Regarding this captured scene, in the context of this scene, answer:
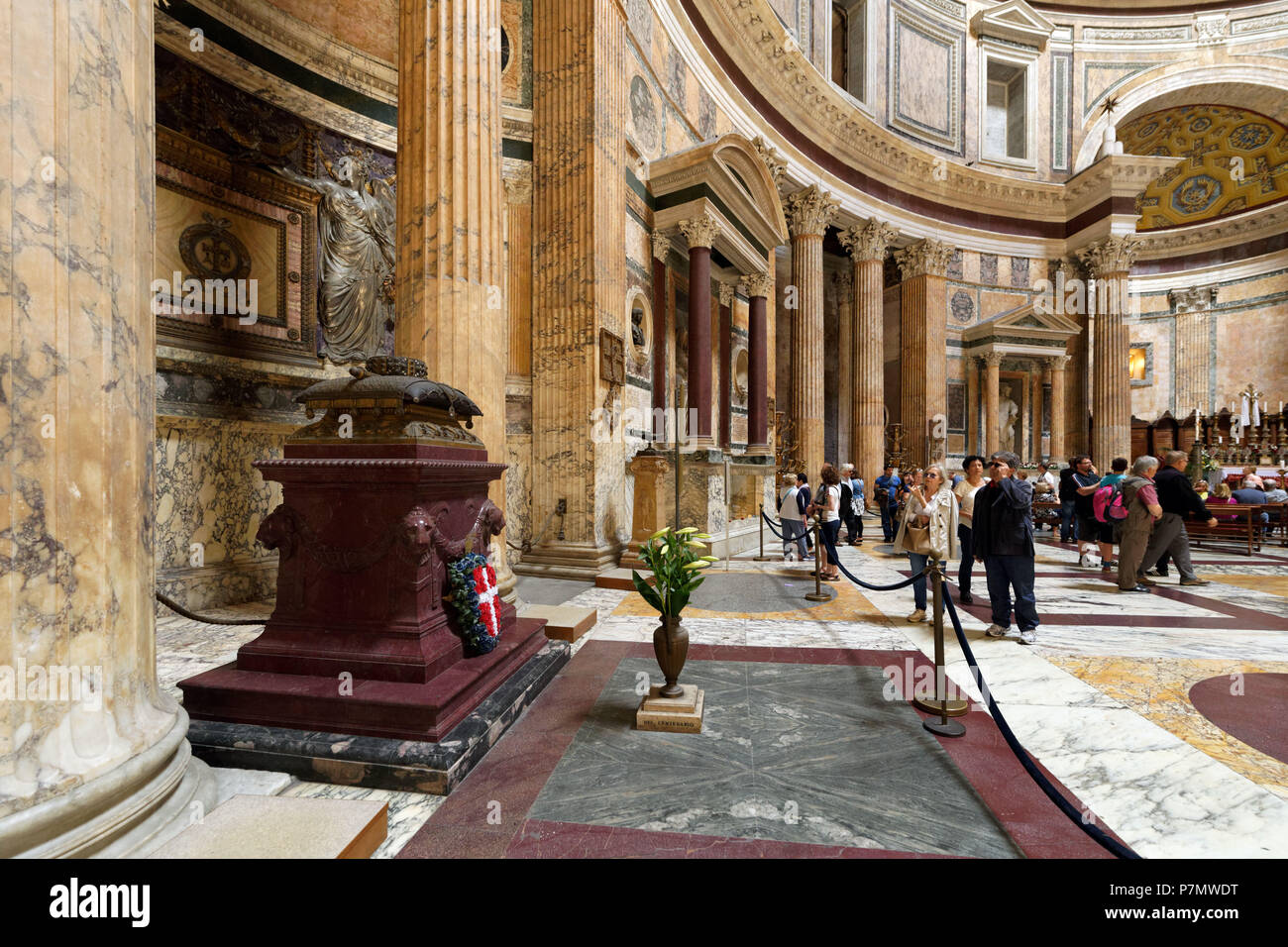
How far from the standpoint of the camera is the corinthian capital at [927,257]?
685 inches

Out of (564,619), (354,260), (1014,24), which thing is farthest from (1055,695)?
(1014,24)

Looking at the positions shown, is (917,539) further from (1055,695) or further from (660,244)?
(660,244)

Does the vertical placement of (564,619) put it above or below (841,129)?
below

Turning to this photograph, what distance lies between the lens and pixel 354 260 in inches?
274

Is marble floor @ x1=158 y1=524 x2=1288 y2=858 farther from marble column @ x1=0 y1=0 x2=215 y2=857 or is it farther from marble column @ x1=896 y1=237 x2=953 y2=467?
marble column @ x1=896 y1=237 x2=953 y2=467

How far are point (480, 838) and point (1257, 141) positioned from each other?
3286 centimetres

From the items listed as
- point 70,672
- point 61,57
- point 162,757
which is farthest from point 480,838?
point 61,57

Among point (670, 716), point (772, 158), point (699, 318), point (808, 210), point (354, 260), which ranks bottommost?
point (670, 716)

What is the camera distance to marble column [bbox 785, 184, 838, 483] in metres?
14.6

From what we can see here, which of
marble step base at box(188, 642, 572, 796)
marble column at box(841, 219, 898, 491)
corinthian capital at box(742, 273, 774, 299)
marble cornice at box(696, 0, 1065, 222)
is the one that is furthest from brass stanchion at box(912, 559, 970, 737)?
marble column at box(841, 219, 898, 491)

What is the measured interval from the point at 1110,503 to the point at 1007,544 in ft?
11.7

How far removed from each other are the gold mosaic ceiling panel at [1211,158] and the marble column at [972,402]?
38.6ft

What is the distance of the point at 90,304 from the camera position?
172cm

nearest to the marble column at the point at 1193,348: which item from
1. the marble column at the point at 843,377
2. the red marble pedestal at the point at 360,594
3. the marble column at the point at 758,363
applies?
the marble column at the point at 843,377
